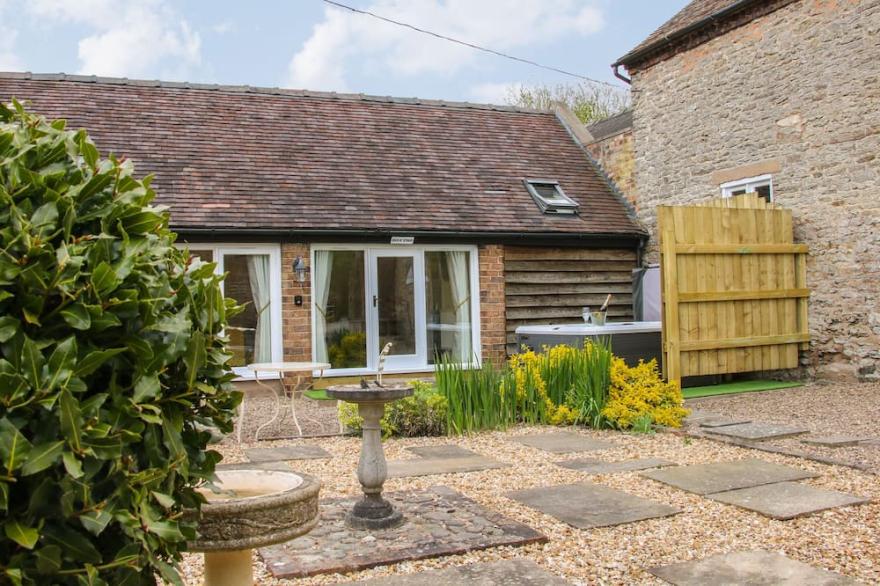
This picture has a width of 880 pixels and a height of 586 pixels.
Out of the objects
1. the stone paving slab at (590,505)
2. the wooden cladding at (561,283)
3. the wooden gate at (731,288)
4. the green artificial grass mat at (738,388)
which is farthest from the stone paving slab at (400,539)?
the wooden cladding at (561,283)

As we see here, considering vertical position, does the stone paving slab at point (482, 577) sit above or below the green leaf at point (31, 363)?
below

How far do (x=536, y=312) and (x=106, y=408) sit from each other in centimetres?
1056

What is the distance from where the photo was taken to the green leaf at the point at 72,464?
175cm

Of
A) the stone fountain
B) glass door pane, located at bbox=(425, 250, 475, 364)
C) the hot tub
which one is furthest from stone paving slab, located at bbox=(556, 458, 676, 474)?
glass door pane, located at bbox=(425, 250, 475, 364)

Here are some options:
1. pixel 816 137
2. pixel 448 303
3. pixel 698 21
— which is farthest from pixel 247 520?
pixel 698 21

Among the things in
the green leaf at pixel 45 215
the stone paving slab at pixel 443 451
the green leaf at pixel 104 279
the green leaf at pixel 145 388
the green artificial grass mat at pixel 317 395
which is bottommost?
the stone paving slab at pixel 443 451

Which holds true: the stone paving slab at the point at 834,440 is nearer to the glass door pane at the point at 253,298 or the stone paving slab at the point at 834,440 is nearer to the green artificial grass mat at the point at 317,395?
the green artificial grass mat at the point at 317,395

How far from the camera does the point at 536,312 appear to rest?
12258 millimetres

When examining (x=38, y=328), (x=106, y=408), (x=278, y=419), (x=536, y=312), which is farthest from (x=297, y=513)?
(x=536, y=312)

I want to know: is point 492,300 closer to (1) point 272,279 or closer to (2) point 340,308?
(2) point 340,308

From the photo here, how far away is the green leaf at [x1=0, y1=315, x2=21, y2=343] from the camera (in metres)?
1.80

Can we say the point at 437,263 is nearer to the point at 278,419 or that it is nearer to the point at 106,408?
the point at 278,419

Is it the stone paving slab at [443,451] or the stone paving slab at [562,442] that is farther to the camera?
the stone paving slab at [562,442]

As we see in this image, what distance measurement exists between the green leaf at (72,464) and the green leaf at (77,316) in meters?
0.30
